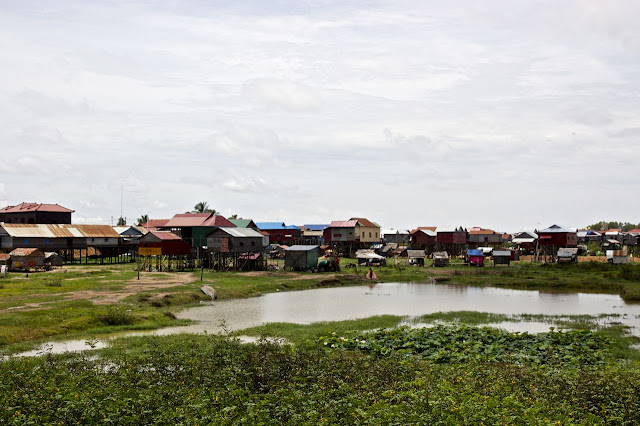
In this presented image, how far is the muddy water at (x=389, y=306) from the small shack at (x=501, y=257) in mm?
22598

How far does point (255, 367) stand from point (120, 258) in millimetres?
66801

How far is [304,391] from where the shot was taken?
14.5 meters

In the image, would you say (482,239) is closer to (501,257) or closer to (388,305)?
(501,257)

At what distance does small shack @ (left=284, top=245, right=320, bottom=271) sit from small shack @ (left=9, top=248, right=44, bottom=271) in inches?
1005

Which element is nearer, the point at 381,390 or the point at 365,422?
the point at 365,422

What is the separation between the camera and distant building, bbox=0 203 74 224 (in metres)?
81.1

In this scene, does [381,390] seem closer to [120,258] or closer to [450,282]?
[450,282]

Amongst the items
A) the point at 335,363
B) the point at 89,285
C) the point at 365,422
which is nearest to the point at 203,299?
the point at 89,285

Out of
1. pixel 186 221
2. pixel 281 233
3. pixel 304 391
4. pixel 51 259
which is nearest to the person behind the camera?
pixel 304 391

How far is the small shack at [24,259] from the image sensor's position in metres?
54.9

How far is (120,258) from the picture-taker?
7788 cm

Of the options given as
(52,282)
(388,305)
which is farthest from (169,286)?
(388,305)

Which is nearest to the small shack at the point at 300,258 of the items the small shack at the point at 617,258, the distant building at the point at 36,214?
the small shack at the point at 617,258

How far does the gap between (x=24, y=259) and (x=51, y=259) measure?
400 cm
